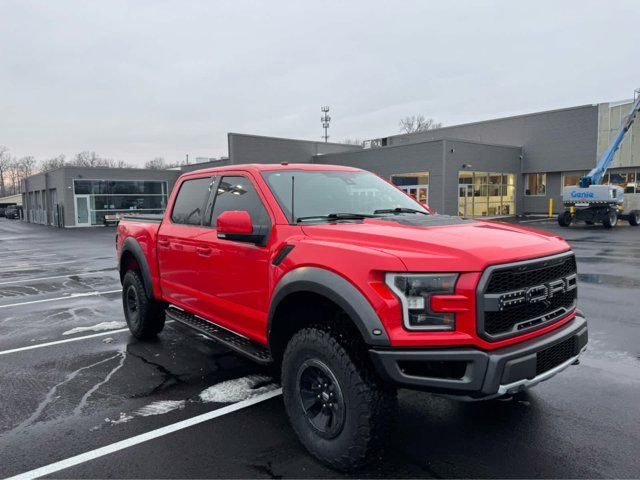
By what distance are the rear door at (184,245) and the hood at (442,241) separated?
5.27ft

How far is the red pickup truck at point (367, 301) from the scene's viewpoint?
8.59 ft

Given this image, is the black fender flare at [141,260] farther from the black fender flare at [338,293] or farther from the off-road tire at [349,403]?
the off-road tire at [349,403]

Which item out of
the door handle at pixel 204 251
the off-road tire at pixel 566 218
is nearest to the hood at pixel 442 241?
the door handle at pixel 204 251

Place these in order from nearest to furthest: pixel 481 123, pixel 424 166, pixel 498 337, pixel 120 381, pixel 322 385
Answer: pixel 498 337
pixel 322 385
pixel 120 381
pixel 424 166
pixel 481 123

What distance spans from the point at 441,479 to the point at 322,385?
913 millimetres

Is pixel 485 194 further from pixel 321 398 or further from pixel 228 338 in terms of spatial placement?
pixel 321 398

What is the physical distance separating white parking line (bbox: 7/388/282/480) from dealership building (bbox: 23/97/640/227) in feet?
82.4

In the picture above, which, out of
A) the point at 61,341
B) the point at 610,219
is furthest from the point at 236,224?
the point at 610,219

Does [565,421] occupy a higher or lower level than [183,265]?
lower

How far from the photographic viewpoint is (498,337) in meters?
2.66

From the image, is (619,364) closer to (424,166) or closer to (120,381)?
(120,381)

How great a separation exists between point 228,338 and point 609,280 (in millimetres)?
8429

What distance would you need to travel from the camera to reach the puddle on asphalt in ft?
29.3

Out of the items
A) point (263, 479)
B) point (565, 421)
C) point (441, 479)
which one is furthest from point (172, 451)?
point (565, 421)
